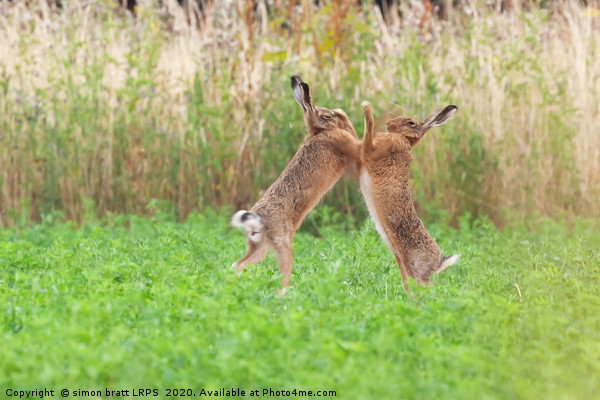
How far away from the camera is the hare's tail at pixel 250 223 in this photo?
5.92m

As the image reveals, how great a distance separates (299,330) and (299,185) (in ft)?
6.47

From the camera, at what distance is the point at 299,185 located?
6.29m

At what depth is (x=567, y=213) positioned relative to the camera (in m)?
9.57

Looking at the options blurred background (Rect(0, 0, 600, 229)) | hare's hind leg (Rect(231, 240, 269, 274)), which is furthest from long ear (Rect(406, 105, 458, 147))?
blurred background (Rect(0, 0, 600, 229))

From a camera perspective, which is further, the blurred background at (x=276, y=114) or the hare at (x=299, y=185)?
the blurred background at (x=276, y=114)

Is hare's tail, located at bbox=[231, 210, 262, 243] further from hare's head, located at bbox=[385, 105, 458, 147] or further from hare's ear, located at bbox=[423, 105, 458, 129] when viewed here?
hare's ear, located at bbox=[423, 105, 458, 129]

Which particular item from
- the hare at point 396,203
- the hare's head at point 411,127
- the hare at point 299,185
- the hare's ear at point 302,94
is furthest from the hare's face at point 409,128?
the hare's ear at point 302,94

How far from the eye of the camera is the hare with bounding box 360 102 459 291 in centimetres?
617

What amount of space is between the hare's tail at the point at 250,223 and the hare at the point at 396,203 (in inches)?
30.5

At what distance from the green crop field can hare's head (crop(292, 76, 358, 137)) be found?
28.9 inches

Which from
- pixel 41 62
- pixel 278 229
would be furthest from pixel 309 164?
pixel 41 62

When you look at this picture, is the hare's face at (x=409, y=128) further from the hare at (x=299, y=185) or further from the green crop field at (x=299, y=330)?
the green crop field at (x=299, y=330)

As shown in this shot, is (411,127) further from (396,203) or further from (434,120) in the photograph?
(396,203)

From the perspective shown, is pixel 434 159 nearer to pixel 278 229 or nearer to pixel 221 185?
pixel 221 185
